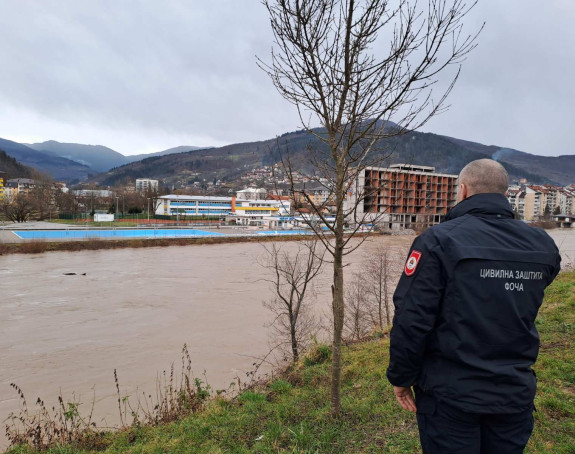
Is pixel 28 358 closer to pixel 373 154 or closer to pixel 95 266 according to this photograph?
pixel 373 154

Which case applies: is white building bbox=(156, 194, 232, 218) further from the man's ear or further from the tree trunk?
the man's ear

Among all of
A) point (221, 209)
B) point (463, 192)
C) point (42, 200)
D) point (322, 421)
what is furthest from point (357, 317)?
point (42, 200)

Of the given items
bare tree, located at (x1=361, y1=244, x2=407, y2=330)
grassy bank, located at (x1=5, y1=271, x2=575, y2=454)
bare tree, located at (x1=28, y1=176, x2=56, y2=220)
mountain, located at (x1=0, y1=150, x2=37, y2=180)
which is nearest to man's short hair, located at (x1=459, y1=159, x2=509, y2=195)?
grassy bank, located at (x1=5, y1=271, x2=575, y2=454)

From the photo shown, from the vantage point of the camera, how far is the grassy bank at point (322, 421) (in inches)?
126

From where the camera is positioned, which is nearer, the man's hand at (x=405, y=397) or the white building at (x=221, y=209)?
the man's hand at (x=405, y=397)

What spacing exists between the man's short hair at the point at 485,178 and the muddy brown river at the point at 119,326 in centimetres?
751

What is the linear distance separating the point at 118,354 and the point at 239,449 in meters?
8.31

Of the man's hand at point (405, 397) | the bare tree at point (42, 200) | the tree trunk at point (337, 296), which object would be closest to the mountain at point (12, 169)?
the bare tree at point (42, 200)

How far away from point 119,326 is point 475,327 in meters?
13.7

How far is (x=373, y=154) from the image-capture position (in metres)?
3.71

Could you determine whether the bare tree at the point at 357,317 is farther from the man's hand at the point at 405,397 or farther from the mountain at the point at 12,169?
the mountain at the point at 12,169

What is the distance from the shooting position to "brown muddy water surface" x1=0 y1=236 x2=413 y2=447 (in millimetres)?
8578

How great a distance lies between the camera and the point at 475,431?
1.62 m

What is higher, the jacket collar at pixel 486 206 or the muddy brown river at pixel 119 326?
the jacket collar at pixel 486 206
